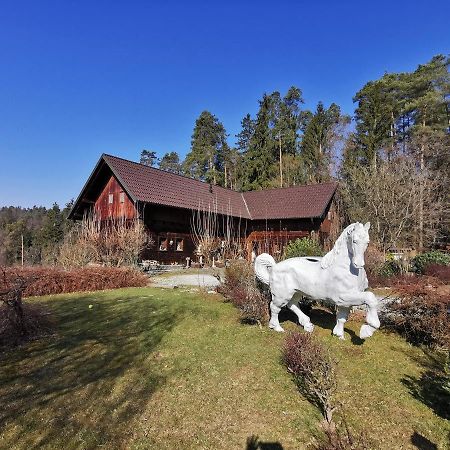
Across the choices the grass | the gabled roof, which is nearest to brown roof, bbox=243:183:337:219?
the gabled roof

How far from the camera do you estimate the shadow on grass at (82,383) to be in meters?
3.40

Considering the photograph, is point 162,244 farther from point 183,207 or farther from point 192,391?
point 192,391

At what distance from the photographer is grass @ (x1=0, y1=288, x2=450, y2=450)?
336cm

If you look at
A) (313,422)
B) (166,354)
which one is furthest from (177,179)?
(313,422)

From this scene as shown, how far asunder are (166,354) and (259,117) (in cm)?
3909

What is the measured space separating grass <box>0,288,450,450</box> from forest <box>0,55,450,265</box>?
43.8 ft

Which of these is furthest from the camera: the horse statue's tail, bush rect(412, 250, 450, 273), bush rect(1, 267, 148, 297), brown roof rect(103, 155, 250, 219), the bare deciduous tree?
the bare deciduous tree

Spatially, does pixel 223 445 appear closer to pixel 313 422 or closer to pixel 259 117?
pixel 313 422

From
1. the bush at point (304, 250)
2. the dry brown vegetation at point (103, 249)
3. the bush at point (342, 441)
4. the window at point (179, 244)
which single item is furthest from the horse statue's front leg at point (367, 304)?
the window at point (179, 244)

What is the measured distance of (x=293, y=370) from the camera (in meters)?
4.57

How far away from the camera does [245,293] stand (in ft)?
24.8

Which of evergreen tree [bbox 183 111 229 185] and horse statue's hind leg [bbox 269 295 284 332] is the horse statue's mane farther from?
evergreen tree [bbox 183 111 229 185]

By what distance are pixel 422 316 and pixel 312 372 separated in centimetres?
286

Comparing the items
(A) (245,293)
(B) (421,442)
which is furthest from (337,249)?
(B) (421,442)
